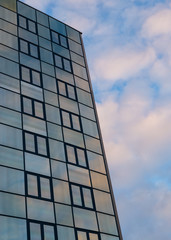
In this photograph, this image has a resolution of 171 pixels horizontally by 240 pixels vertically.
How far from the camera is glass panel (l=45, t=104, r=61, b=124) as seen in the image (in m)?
30.1

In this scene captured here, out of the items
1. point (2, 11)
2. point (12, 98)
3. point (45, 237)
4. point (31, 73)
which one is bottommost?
point (45, 237)

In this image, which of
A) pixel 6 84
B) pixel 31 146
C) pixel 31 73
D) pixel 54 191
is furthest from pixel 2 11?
pixel 54 191

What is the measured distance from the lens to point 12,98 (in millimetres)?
28547

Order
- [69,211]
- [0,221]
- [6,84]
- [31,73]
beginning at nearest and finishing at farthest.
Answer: [0,221], [69,211], [6,84], [31,73]

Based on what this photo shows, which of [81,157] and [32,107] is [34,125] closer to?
[32,107]

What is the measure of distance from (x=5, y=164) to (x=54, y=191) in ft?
12.9

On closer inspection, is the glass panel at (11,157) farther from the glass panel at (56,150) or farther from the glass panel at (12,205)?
the glass panel at (56,150)

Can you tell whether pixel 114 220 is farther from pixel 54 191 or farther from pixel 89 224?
pixel 54 191

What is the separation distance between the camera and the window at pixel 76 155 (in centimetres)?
2880

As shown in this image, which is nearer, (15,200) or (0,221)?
(0,221)

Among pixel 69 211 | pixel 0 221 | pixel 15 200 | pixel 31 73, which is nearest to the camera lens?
pixel 0 221

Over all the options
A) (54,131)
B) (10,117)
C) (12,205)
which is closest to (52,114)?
(54,131)

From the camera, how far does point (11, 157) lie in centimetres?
2495

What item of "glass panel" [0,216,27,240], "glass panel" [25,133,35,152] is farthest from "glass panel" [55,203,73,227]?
"glass panel" [25,133,35,152]
